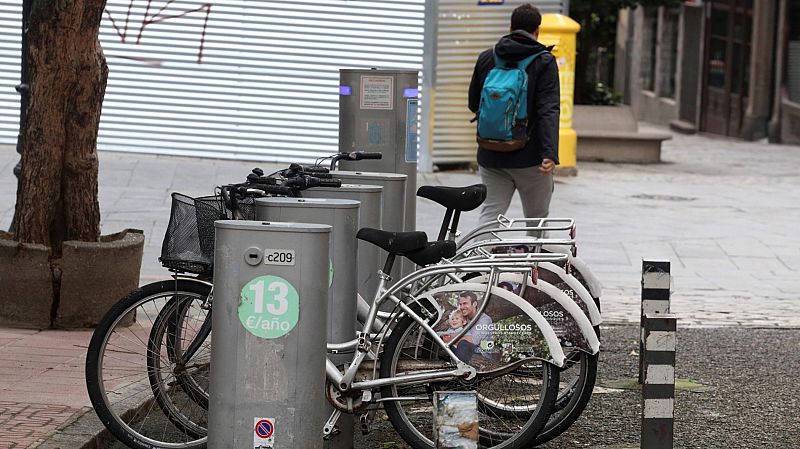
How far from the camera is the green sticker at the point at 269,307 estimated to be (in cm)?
464

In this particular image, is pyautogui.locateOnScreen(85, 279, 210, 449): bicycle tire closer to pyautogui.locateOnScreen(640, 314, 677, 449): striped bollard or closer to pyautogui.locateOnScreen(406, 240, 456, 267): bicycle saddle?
pyautogui.locateOnScreen(406, 240, 456, 267): bicycle saddle

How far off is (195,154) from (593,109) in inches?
290

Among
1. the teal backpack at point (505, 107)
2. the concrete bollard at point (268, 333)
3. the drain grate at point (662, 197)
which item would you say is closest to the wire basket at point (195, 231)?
the concrete bollard at point (268, 333)

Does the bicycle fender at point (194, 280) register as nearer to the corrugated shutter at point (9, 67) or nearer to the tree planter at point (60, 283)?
the tree planter at point (60, 283)

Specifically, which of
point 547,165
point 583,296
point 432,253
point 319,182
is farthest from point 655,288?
point 547,165

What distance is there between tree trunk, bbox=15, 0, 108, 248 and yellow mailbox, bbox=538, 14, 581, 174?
9.91 metres

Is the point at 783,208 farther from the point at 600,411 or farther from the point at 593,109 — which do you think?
the point at 600,411

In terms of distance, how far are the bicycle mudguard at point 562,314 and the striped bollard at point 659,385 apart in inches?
11.3

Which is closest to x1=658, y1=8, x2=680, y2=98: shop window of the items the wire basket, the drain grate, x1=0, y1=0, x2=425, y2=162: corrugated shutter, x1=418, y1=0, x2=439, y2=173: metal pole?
the drain grate

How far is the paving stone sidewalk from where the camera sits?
6445 mm

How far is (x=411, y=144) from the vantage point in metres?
8.20

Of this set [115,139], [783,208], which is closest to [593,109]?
[783,208]

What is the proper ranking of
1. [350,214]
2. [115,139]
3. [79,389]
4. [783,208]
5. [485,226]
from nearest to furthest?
[350,214]
[79,389]
[485,226]
[783,208]
[115,139]

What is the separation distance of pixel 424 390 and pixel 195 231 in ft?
3.68
